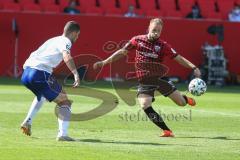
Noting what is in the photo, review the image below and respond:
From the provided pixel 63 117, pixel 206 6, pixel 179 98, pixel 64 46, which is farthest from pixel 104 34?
pixel 64 46

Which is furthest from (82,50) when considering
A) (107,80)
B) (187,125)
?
(187,125)

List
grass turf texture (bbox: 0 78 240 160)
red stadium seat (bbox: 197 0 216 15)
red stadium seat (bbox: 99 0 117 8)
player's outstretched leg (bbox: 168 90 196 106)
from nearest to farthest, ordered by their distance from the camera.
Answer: grass turf texture (bbox: 0 78 240 160)
player's outstretched leg (bbox: 168 90 196 106)
red stadium seat (bbox: 99 0 117 8)
red stadium seat (bbox: 197 0 216 15)

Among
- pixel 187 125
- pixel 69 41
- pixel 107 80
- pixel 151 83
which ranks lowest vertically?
pixel 107 80

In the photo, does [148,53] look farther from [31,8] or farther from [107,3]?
[107,3]

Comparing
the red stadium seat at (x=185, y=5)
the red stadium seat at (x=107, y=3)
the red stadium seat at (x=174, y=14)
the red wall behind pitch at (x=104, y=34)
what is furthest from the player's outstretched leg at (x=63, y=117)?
the red stadium seat at (x=185, y=5)

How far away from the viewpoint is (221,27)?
1216 inches

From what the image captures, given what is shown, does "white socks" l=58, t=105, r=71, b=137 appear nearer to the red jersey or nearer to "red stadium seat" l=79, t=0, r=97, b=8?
the red jersey

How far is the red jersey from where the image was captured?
13.9m

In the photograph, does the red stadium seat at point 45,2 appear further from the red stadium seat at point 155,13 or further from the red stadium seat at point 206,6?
the red stadium seat at point 206,6

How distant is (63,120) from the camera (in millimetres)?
12641

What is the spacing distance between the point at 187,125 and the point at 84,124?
2.18 meters

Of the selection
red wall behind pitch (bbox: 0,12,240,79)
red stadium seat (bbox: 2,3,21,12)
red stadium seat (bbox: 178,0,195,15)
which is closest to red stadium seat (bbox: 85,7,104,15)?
red wall behind pitch (bbox: 0,12,240,79)

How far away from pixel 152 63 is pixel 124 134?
145 cm

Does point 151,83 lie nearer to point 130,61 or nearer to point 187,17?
point 130,61
